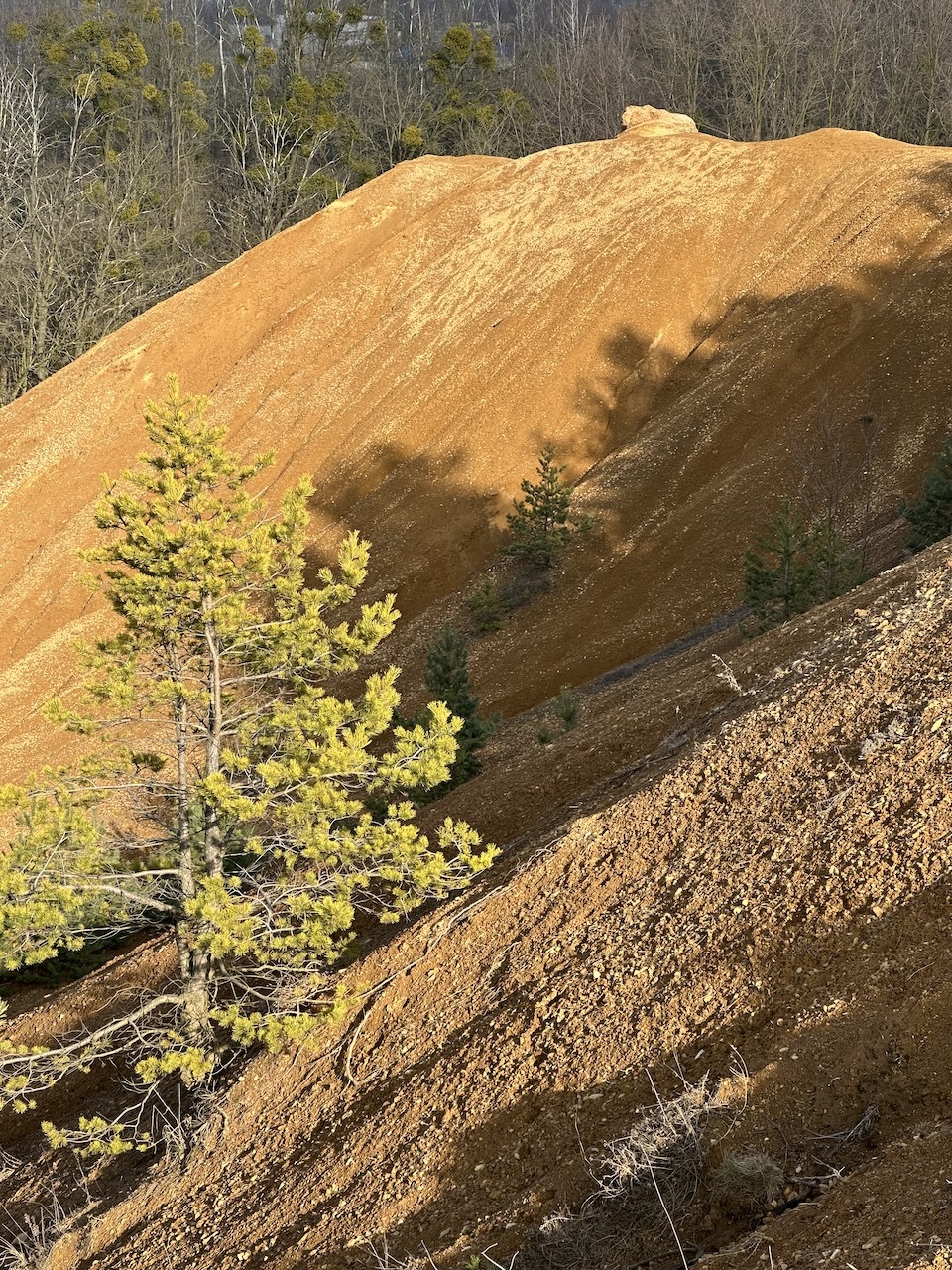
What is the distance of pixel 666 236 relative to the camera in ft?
111

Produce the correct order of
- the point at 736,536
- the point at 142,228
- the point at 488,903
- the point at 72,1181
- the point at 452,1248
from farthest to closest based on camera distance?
the point at 142,228 < the point at 736,536 < the point at 72,1181 < the point at 488,903 < the point at 452,1248

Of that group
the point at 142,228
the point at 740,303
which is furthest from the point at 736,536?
the point at 142,228

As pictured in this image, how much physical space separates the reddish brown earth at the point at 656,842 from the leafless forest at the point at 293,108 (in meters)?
22.7

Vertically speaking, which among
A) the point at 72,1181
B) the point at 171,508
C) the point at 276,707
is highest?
the point at 171,508

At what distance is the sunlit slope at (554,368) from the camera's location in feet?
83.8

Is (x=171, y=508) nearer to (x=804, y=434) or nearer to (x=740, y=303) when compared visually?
(x=804, y=434)

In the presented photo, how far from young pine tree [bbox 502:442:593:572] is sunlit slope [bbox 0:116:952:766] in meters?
0.89

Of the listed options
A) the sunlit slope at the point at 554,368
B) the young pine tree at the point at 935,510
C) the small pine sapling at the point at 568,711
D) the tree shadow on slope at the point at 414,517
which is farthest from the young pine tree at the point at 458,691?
the tree shadow on slope at the point at 414,517

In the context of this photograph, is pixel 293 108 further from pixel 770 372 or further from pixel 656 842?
pixel 656 842

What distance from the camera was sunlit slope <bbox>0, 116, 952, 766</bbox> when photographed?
25.5 meters

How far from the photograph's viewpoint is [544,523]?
84.7ft

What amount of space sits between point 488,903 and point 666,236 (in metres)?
29.0

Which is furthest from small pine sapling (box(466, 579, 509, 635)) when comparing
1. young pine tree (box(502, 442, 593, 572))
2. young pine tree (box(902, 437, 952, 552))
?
young pine tree (box(902, 437, 952, 552))

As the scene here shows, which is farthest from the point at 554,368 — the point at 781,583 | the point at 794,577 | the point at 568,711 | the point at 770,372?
the point at 568,711
